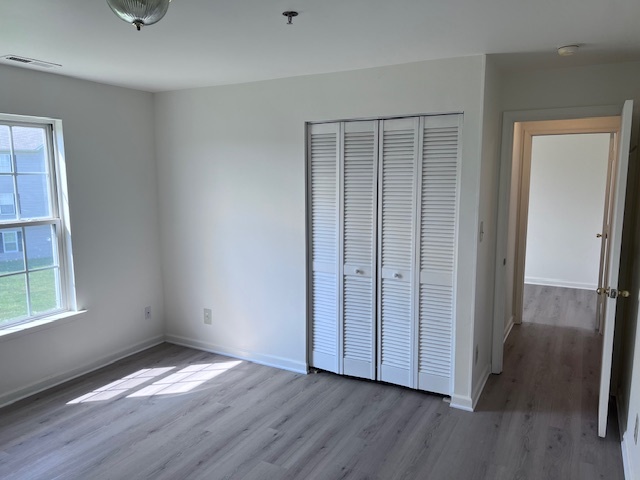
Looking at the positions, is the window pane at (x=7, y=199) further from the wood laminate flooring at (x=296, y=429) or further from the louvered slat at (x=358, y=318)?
the louvered slat at (x=358, y=318)

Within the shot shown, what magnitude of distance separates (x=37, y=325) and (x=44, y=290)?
30 cm

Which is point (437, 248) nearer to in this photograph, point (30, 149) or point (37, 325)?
point (37, 325)

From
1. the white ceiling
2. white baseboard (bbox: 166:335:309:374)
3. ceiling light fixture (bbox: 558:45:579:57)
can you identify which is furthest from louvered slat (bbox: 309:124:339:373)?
ceiling light fixture (bbox: 558:45:579:57)

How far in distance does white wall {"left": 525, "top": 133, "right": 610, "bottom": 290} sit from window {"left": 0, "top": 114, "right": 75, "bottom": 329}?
6.20 metres

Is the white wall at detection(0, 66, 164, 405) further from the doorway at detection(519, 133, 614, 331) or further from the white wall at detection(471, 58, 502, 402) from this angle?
the doorway at detection(519, 133, 614, 331)

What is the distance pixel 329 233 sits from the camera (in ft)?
11.7

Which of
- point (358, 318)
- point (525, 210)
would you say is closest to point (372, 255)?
point (358, 318)

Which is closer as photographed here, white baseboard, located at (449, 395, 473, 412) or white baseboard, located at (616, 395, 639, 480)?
white baseboard, located at (616, 395, 639, 480)

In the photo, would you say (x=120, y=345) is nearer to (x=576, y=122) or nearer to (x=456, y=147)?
(x=456, y=147)

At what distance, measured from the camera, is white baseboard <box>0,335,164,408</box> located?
328 cm

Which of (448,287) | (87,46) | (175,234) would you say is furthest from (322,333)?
(87,46)

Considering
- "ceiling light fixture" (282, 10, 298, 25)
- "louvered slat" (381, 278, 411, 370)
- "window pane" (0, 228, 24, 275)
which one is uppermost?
"ceiling light fixture" (282, 10, 298, 25)

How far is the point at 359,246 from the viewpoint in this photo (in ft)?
11.4

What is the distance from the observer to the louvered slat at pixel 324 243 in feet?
11.5
